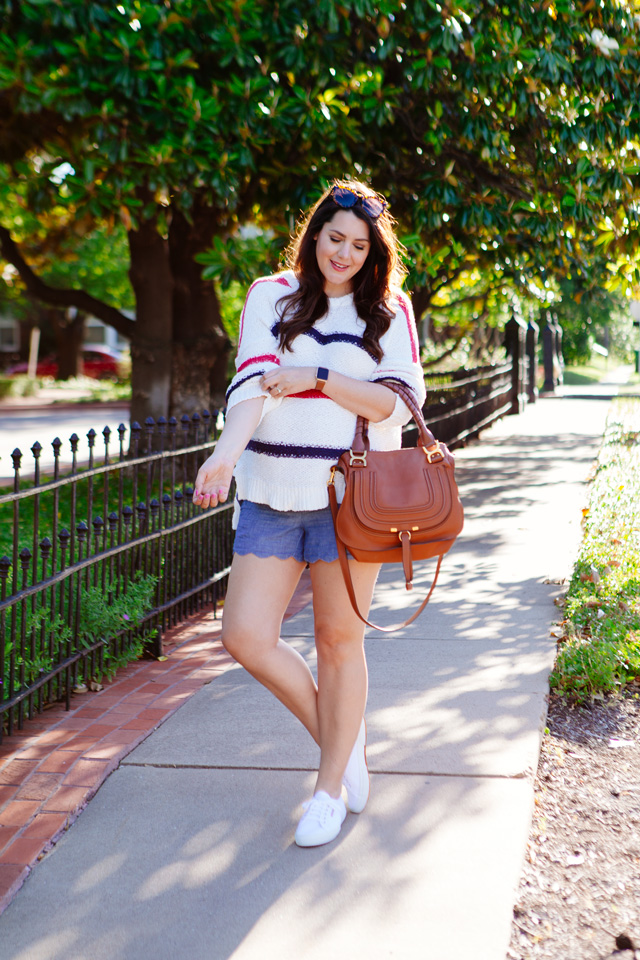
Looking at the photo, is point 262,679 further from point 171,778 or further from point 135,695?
point 135,695

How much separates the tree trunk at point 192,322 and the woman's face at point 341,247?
7.56 metres

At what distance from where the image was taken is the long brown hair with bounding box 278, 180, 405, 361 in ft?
9.80

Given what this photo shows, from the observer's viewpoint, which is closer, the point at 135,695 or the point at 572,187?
the point at 135,695

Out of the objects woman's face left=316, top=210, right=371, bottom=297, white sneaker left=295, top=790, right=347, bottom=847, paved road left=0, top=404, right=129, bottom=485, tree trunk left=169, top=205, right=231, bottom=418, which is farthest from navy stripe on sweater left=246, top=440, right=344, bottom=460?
paved road left=0, top=404, right=129, bottom=485

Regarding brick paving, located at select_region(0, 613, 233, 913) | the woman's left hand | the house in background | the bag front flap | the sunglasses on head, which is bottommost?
brick paving, located at select_region(0, 613, 233, 913)

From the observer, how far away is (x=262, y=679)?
3.07m

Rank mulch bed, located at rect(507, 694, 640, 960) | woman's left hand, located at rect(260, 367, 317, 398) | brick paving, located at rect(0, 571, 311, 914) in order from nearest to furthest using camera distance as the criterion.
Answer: mulch bed, located at rect(507, 694, 640, 960)
woman's left hand, located at rect(260, 367, 317, 398)
brick paving, located at rect(0, 571, 311, 914)

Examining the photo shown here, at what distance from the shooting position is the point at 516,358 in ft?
69.8

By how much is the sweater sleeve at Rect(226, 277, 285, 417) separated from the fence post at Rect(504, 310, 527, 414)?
18065 millimetres

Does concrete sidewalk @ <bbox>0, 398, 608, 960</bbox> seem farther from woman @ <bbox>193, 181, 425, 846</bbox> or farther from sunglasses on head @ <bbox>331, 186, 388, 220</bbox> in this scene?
sunglasses on head @ <bbox>331, 186, 388, 220</bbox>

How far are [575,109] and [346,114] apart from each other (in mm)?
1847

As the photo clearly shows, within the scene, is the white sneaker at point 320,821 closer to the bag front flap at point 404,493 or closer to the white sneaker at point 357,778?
the white sneaker at point 357,778

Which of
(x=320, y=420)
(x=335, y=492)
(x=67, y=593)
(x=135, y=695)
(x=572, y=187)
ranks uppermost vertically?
(x=572, y=187)

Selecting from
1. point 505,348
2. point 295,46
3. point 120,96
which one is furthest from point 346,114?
point 505,348
